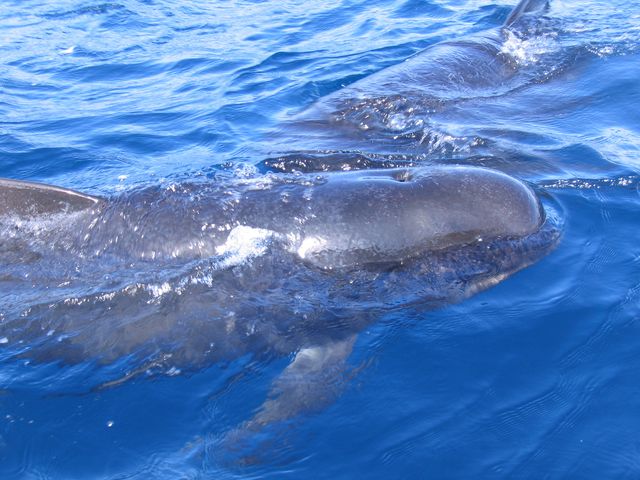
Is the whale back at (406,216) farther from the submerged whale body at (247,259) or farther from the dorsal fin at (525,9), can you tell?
the dorsal fin at (525,9)

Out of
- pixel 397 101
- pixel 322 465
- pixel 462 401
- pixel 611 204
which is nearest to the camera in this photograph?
pixel 322 465

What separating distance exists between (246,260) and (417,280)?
1.60 meters

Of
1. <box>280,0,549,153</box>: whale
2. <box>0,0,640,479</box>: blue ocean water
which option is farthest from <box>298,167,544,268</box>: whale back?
<box>280,0,549,153</box>: whale

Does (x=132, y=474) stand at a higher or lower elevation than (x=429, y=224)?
lower

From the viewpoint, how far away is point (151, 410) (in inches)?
250

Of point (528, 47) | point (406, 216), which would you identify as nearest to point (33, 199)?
point (406, 216)

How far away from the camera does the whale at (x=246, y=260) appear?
7.18 meters

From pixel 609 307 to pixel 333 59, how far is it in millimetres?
10742

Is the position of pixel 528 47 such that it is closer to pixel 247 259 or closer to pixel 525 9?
pixel 525 9

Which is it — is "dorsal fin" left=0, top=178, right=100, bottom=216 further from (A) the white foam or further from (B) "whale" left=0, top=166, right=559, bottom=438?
(A) the white foam

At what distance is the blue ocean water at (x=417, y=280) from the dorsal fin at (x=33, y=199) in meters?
0.78

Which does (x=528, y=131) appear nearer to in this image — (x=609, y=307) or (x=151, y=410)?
(x=609, y=307)

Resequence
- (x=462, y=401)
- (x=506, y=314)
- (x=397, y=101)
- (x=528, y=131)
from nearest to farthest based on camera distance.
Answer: (x=462, y=401)
(x=506, y=314)
(x=528, y=131)
(x=397, y=101)

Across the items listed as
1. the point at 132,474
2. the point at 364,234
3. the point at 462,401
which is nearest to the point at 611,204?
the point at 364,234
